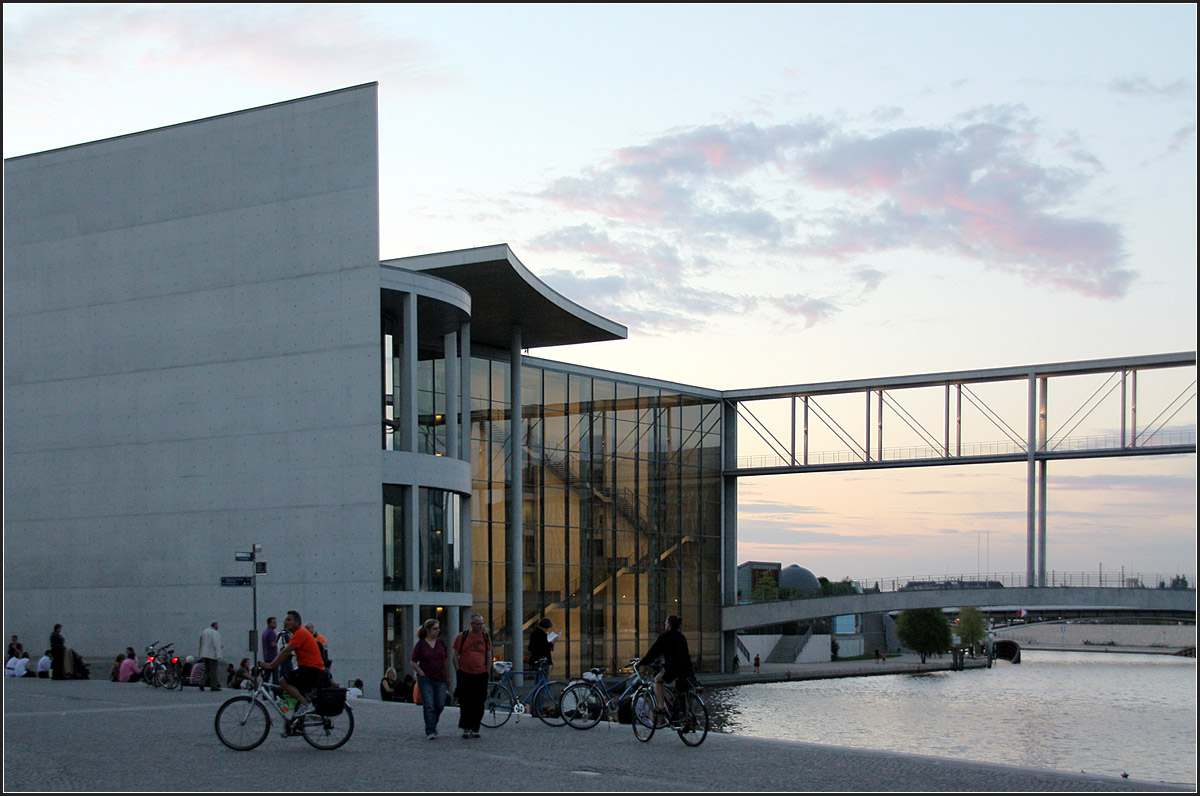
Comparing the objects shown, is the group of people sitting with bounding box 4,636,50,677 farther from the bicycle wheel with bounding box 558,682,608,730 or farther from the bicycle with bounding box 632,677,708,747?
the bicycle with bounding box 632,677,708,747

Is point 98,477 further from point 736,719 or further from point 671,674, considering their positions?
point 671,674

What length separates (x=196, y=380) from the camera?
3412cm

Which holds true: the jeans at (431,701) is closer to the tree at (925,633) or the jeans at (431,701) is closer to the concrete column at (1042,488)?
the concrete column at (1042,488)

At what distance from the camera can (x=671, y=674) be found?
1641 cm

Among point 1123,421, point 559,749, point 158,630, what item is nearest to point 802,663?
point 1123,421

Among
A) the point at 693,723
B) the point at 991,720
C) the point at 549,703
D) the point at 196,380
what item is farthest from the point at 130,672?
the point at 991,720

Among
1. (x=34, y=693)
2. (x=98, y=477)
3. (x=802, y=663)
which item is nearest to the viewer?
(x=34, y=693)

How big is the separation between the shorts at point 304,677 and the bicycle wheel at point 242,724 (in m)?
0.47

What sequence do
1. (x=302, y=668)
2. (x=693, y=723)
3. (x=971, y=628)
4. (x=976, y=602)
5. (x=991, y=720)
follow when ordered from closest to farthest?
1. (x=302, y=668)
2. (x=693, y=723)
3. (x=991, y=720)
4. (x=976, y=602)
5. (x=971, y=628)

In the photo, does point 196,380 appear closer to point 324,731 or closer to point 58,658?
point 58,658

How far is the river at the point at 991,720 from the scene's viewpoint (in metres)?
35.3

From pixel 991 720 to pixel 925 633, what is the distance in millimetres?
59638

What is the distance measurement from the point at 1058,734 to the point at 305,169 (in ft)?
95.9

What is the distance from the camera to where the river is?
3528 centimetres
